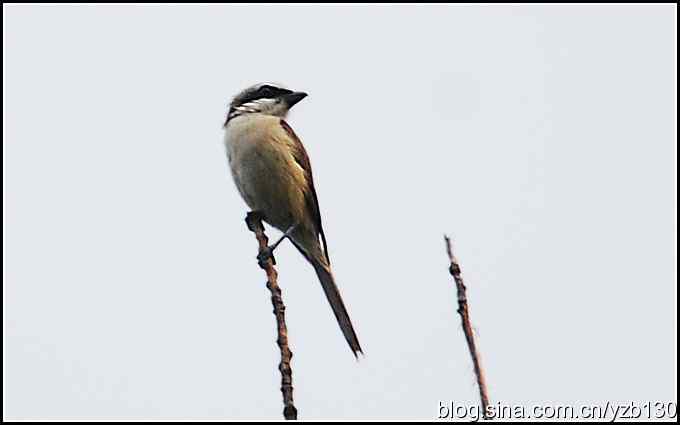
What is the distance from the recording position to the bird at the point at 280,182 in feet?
23.4

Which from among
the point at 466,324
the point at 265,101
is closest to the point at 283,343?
the point at 466,324

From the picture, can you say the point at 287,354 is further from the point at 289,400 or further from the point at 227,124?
the point at 227,124

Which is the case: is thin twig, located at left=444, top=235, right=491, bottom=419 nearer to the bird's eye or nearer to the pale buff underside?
the pale buff underside

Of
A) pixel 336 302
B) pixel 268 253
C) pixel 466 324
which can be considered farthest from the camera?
pixel 336 302

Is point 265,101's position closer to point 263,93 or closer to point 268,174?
point 263,93

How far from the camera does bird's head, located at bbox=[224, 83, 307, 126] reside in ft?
25.9

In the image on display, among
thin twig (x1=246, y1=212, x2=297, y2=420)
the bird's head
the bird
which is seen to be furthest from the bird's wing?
thin twig (x1=246, y1=212, x2=297, y2=420)

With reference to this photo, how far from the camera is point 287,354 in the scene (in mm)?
3389

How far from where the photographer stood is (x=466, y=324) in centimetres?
305

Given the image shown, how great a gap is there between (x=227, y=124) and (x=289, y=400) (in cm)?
476

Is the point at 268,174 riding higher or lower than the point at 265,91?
lower

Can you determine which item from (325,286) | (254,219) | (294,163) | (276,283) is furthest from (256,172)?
(276,283)

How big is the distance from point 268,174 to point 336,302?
98 cm

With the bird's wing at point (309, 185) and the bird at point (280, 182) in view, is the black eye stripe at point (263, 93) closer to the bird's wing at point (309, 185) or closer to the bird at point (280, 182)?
the bird at point (280, 182)
